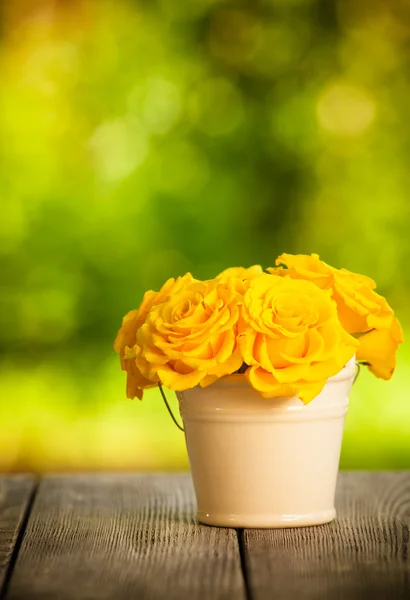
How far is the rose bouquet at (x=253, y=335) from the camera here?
93 centimetres

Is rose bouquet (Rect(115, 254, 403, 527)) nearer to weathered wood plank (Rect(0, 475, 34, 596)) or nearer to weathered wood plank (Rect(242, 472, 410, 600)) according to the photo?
weathered wood plank (Rect(242, 472, 410, 600))

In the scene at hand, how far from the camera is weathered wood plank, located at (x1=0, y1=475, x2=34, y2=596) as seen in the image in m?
0.88

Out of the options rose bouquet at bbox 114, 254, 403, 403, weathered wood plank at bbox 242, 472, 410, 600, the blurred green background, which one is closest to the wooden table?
weathered wood plank at bbox 242, 472, 410, 600

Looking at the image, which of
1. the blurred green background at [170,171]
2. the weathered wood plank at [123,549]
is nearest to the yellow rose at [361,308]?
the weathered wood plank at [123,549]

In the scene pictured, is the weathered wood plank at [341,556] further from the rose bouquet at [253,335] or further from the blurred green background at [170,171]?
the blurred green background at [170,171]

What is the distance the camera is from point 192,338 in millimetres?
937

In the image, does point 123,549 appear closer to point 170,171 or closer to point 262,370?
point 262,370

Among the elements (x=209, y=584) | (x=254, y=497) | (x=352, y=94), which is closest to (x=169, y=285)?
(x=254, y=497)

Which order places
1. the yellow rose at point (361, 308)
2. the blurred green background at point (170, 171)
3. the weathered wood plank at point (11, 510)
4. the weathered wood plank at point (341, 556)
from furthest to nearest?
the blurred green background at point (170, 171), the yellow rose at point (361, 308), the weathered wood plank at point (11, 510), the weathered wood plank at point (341, 556)

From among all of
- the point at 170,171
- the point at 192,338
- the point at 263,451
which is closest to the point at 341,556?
the point at 263,451

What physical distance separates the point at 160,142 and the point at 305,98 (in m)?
0.47

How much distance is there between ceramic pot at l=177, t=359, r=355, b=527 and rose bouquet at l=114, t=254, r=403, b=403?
0.11ft

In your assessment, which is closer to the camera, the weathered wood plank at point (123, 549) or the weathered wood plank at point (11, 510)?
the weathered wood plank at point (123, 549)

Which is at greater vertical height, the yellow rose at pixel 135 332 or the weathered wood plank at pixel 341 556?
the yellow rose at pixel 135 332
